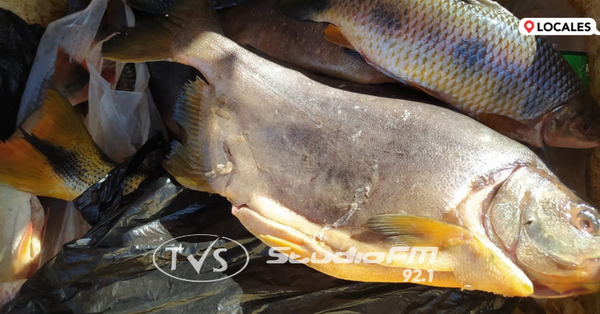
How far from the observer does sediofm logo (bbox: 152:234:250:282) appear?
1205mm

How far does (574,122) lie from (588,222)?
0.35 metres

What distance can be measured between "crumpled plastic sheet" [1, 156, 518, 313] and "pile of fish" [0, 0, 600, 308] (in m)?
0.16

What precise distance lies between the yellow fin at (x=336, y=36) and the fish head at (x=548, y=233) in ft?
1.85

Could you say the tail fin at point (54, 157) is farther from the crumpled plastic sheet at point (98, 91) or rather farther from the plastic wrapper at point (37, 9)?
the plastic wrapper at point (37, 9)

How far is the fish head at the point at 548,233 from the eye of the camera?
2.92 ft

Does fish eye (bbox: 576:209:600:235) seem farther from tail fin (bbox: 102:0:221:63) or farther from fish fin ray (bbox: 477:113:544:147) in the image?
tail fin (bbox: 102:0:221:63)

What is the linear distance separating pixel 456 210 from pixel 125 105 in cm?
110

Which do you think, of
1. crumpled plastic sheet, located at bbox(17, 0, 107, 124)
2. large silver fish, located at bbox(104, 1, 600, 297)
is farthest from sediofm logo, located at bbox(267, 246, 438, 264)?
crumpled plastic sheet, located at bbox(17, 0, 107, 124)

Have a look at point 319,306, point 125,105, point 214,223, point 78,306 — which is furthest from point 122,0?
point 319,306

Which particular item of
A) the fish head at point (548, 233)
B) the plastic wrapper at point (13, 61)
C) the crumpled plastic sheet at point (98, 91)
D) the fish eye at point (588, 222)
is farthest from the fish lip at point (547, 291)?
the plastic wrapper at point (13, 61)

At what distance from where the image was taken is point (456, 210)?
0.97 meters

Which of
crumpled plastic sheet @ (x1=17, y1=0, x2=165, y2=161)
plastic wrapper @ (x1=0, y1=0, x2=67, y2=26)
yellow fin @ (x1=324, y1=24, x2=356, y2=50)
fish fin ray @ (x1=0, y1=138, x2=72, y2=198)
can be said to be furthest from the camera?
plastic wrapper @ (x1=0, y1=0, x2=67, y2=26)

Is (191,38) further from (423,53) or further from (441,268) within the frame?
(441,268)

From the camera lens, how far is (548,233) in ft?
2.98
